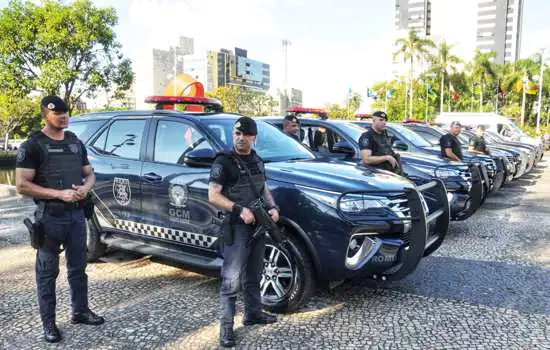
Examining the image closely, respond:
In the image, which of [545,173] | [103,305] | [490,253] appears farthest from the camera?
[545,173]

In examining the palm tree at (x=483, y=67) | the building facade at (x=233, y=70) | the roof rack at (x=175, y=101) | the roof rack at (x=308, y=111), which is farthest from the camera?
the building facade at (x=233, y=70)

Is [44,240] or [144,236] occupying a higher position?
[44,240]

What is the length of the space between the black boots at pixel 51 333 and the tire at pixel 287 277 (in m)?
1.54

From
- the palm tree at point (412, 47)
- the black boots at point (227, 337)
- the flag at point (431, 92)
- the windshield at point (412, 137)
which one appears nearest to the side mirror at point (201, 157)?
the black boots at point (227, 337)

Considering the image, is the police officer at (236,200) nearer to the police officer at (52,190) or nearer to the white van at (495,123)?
the police officer at (52,190)

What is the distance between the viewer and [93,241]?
515cm

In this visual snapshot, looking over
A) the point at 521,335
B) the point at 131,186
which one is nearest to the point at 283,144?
the point at 131,186

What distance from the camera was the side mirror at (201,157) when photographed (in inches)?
151

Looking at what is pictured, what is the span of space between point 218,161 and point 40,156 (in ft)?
4.11

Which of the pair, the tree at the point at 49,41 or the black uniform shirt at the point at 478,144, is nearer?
the black uniform shirt at the point at 478,144

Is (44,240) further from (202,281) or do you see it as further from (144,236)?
(202,281)

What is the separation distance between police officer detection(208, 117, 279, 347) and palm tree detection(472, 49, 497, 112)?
5414 cm

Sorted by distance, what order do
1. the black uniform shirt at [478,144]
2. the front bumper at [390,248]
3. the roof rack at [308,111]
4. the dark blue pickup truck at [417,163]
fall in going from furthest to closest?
the black uniform shirt at [478,144], the roof rack at [308,111], the dark blue pickup truck at [417,163], the front bumper at [390,248]

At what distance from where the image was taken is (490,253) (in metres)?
5.67
